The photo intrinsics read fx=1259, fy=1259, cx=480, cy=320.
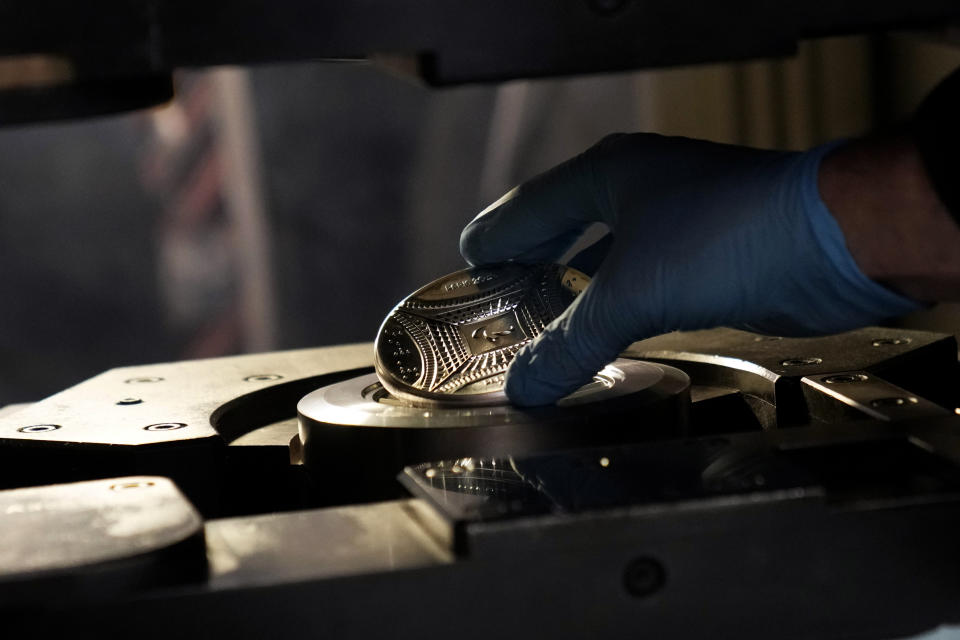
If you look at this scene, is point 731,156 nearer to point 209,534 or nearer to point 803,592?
point 803,592

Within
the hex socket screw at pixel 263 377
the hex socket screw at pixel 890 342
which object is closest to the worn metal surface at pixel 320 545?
the hex socket screw at pixel 263 377

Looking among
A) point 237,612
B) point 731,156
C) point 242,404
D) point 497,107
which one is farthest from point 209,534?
point 497,107

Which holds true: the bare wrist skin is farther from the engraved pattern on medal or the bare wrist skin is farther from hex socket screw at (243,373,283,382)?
hex socket screw at (243,373,283,382)

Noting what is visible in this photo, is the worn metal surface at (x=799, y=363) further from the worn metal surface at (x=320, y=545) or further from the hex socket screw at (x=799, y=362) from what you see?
the worn metal surface at (x=320, y=545)

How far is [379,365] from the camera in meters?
1.26

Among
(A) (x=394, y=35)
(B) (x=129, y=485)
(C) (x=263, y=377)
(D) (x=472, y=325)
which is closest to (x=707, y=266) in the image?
(D) (x=472, y=325)

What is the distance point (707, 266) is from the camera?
1095mm

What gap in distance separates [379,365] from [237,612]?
0.46 meters

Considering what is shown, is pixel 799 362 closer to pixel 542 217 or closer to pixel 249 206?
pixel 542 217

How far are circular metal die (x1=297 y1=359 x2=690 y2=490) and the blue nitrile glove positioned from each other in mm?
42

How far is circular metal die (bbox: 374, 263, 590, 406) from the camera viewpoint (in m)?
1.22

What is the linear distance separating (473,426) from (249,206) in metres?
3.56

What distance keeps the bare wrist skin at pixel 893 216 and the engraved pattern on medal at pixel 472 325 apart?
0.33m

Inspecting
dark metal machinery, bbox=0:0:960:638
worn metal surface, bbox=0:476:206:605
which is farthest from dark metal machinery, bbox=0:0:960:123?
worn metal surface, bbox=0:476:206:605
